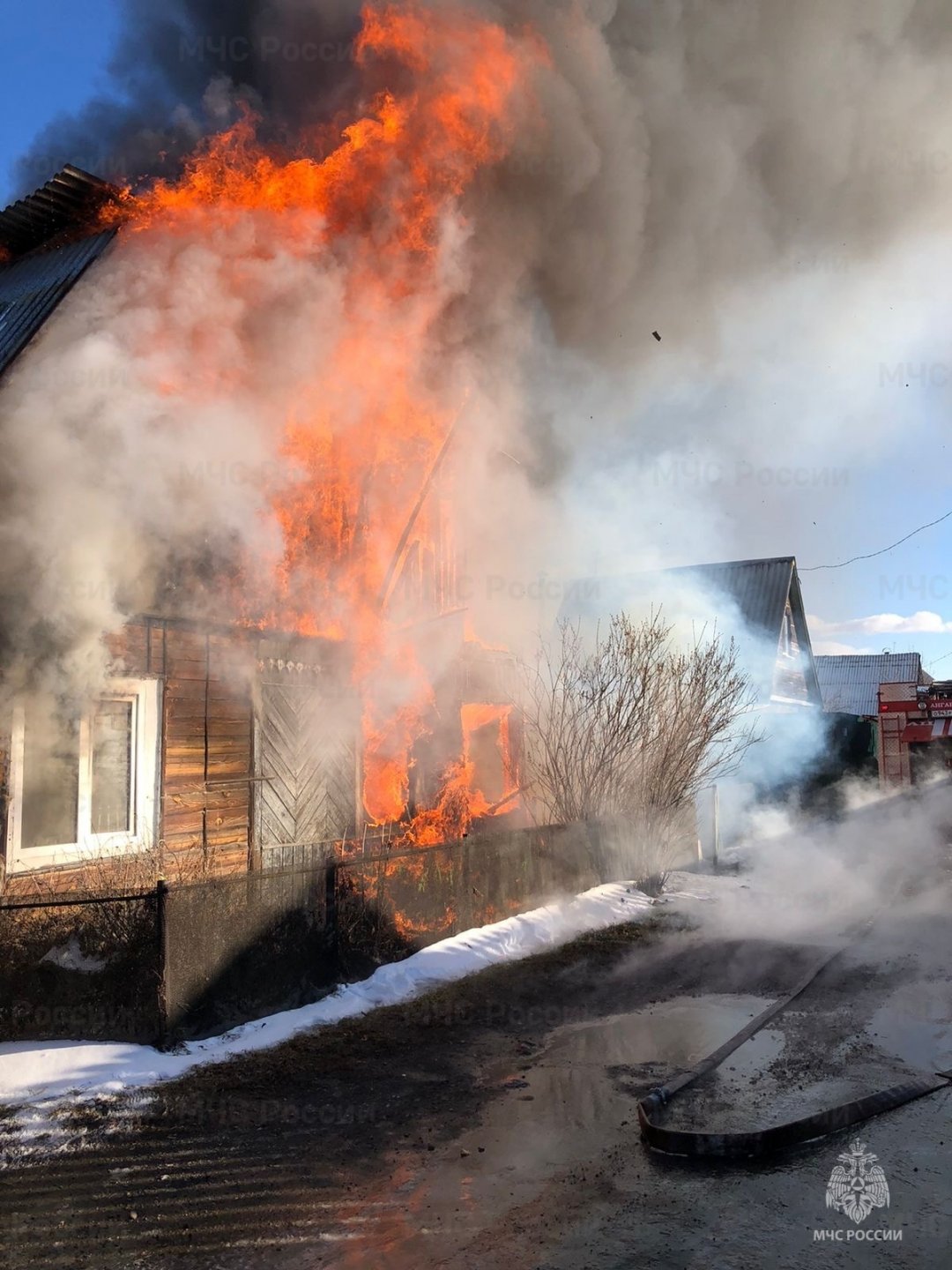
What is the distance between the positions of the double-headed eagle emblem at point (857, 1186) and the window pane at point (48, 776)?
20.0ft

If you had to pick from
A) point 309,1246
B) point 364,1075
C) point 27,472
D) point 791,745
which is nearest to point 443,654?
point 27,472

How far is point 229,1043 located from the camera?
5750 mm

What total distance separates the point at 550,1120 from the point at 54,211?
35.3 ft

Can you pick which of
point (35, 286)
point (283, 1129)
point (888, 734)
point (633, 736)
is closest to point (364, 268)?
point (35, 286)

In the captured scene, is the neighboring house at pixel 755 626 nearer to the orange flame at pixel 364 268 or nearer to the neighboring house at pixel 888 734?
the neighboring house at pixel 888 734

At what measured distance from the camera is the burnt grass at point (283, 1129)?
3.58 m

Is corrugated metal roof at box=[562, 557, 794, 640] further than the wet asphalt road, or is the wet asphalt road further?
corrugated metal roof at box=[562, 557, 794, 640]

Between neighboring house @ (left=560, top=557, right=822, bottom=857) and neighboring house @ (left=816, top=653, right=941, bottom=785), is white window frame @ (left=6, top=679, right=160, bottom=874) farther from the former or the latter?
neighboring house @ (left=816, top=653, right=941, bottom=785)

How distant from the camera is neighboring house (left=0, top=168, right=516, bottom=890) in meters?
7.18

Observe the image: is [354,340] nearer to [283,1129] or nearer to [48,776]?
[48,776]

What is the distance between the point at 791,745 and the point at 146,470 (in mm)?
20212

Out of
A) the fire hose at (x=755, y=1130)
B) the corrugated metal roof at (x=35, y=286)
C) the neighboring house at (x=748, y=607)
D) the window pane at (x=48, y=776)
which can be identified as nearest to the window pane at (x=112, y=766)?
the window pane at (x=48, y=776)

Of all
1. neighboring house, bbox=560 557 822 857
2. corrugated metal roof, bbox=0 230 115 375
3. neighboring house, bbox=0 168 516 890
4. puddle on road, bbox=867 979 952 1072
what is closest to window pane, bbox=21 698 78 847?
neighboring house, bbox=0 168 516 890

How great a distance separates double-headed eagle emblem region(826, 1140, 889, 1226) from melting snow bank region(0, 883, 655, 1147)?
3.56m
